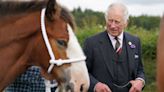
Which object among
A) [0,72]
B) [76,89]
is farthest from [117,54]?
[0,72]

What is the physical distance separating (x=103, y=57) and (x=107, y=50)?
0.08 meters

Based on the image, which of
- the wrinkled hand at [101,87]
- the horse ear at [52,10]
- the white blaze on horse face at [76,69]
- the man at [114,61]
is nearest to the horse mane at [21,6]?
the horse ear at [52,10]

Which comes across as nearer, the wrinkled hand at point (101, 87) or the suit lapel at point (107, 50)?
the wrinkled hand at point (101, 87)

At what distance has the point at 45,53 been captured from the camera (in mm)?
3807

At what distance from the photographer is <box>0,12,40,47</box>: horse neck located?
3822 millimetres

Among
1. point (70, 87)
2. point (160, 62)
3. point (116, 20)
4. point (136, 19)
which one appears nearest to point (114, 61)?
point (116, 20)

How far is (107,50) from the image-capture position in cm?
471

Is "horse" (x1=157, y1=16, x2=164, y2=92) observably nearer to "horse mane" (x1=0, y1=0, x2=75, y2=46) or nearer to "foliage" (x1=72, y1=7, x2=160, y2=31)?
"horse mane" (x1=0, y1=0, x2=75, y2=46)

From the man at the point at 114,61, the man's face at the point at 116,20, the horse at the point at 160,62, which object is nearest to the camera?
the horse at the point at 160,62

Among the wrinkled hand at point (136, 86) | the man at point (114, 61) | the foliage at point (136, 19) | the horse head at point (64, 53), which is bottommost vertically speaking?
the foliage at point (136, 19)

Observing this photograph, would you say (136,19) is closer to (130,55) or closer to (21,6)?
(130,55)

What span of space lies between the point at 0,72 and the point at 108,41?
132cm

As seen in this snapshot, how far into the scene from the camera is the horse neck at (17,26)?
12.5 ft

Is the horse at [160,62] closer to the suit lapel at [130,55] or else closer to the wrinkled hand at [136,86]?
the wrinkled hand at [136,86]
